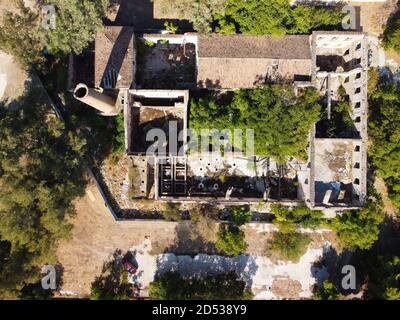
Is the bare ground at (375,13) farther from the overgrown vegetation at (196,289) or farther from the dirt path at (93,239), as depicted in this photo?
the overgrown vegetation at (196,289)

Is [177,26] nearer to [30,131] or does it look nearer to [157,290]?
[30,131]

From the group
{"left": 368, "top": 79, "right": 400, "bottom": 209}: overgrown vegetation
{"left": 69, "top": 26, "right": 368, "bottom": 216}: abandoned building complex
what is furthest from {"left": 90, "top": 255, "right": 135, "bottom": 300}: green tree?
{"left": 368, "top": 79, "right": 400, "bottom": 209}: overgrown vegetation

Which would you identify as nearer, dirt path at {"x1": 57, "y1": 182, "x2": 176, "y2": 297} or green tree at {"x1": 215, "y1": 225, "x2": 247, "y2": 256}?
green tree at {"x1": 215, "y1": 225, "x2": 247, "y2": 256}

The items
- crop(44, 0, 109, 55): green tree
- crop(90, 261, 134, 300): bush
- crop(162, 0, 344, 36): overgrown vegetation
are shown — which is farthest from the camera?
A: crop(90, 261, 134, 300): bush

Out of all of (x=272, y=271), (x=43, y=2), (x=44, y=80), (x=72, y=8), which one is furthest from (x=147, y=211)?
(x=43, y=2)

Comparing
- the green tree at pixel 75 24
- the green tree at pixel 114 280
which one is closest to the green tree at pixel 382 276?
the green tree at pixel 114 280

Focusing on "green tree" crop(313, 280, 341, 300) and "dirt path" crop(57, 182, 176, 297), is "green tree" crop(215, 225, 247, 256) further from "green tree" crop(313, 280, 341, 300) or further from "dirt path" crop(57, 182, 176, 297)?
"green tree" crop(313, 280, 341, 300)
